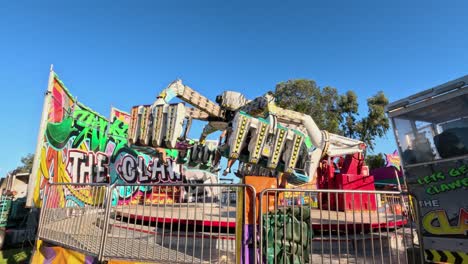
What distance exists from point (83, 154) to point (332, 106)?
2523cm

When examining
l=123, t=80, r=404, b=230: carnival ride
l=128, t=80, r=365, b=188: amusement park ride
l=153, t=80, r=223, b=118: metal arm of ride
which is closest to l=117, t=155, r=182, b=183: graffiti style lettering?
l=123, t=80, r=404, b=230: carnival ride

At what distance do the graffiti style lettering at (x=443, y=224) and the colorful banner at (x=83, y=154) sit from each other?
5570 mm

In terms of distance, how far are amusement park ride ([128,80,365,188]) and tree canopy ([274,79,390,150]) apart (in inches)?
723

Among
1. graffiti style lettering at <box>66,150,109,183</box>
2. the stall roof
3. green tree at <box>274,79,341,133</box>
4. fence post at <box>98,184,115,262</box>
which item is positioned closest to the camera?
the stall roof

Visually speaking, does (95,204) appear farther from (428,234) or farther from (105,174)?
(105,174)

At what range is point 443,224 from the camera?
11.7ft

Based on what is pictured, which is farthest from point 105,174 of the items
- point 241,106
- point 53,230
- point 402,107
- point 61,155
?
point 402,107

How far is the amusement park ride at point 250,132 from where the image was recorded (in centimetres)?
847

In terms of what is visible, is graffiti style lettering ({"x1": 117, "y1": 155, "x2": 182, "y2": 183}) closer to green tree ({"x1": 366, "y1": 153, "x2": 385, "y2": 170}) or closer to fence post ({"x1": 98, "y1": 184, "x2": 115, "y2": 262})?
fence post ({"x1": 98, "y1": 184, "x2": 115, "y2": 262})

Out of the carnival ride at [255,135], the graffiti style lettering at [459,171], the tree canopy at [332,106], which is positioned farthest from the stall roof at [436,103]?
the tree canopy at [332,106]

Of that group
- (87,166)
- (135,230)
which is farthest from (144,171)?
(135,230)

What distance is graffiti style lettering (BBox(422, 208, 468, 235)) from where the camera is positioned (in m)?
3.35

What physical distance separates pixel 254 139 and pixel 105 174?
31.6 ft

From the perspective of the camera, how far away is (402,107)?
4.06 meters
